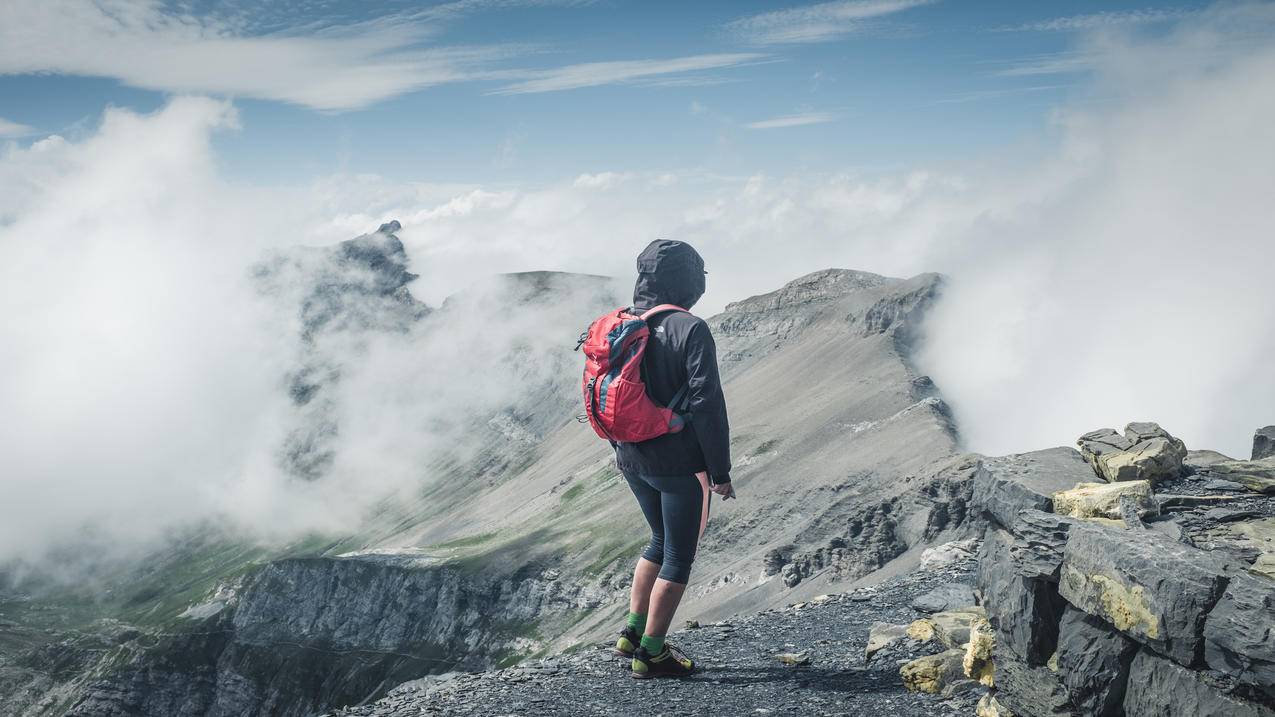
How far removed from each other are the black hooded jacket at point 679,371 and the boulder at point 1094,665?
3.27 meters

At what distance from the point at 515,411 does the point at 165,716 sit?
82.3m

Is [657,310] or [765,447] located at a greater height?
[657,310]

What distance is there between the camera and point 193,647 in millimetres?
126188

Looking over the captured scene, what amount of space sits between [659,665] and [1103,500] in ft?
16.0

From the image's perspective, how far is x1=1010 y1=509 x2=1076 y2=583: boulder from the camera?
7809 millimetres

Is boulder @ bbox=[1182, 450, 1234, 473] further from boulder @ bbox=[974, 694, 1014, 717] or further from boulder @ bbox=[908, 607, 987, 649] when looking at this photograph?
boulder @ bbox=[974, 694, 1014, 717]

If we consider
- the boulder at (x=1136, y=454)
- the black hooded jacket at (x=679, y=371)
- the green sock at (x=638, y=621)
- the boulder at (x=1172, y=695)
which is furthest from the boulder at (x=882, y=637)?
the boulder at (x=1172, y=695)

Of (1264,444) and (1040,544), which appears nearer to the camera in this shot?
(1040,544)

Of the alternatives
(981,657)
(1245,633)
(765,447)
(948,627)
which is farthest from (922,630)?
(765,447)

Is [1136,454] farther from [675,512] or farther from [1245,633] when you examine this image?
[675,512]

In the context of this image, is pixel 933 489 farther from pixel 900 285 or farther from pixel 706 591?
pixel 900 285

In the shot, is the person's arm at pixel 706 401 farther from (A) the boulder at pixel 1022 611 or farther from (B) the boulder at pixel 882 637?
(B) the boulder at pixel 882 637

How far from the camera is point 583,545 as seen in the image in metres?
87.1

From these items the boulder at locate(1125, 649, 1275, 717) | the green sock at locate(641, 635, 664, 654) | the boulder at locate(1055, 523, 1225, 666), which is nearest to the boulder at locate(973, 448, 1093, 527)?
the boulder at locate(1055, 523, 1225, 666)
